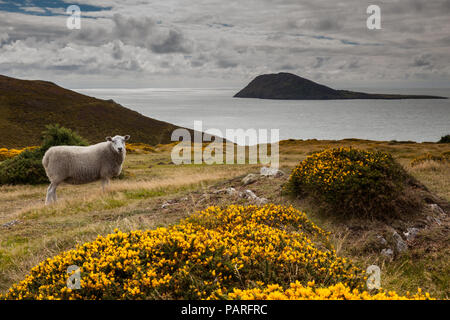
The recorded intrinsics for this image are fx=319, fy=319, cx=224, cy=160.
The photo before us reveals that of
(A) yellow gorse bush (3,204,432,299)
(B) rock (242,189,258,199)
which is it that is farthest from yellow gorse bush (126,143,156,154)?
(A) yellow gorse bush (3,204,432,299)

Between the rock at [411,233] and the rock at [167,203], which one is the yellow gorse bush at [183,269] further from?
the rock at [167,203]

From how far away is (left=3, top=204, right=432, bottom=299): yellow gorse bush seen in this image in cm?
418

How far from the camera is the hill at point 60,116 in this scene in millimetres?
91312

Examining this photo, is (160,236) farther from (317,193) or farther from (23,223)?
(23,223)

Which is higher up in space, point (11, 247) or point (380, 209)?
point (380, 209)

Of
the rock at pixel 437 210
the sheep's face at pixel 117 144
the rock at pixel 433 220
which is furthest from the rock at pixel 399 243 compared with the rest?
the sheep's face at pixel 117 144

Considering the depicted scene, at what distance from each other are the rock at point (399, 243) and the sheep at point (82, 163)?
12806mm

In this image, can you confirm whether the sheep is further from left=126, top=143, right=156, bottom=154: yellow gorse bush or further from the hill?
the hill

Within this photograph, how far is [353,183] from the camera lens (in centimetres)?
970

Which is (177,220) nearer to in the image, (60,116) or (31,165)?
(31,165)

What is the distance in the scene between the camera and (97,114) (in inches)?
4582

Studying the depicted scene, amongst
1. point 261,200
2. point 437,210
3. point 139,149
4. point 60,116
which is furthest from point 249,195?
point 60,116
